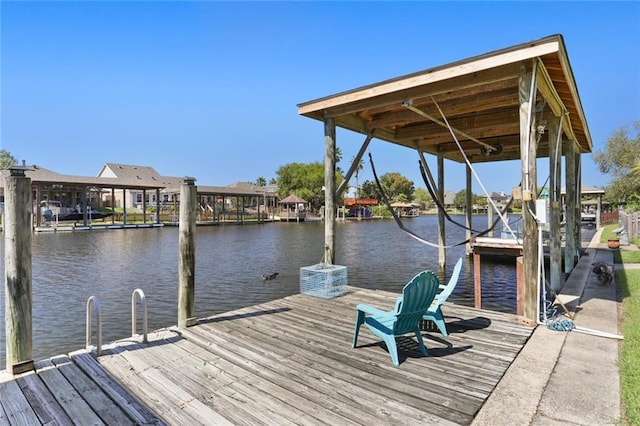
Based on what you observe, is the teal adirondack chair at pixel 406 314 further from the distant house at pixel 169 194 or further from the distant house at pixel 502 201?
the distant house at pixel 169 194

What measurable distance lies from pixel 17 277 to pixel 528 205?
5.06 m

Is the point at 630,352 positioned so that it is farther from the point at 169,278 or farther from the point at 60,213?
the point at 60,213

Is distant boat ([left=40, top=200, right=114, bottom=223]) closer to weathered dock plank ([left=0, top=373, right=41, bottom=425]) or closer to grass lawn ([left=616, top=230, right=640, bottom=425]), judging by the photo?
weathered dock plank ([left=0, top=373, right=41, bottom=425])

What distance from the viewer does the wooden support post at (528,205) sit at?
12.9 ft

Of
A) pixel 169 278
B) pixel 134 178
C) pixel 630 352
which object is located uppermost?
pixel 134 178

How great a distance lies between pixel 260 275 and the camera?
36.1 ft

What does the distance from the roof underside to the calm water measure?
12.3 ft

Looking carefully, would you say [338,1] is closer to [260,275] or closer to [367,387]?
[260,275]

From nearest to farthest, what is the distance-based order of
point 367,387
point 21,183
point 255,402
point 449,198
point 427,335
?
point 255,402, point 367,387, point 21,183, point 427,335, point 449,198

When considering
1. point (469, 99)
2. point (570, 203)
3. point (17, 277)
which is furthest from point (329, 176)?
point (570, 203)

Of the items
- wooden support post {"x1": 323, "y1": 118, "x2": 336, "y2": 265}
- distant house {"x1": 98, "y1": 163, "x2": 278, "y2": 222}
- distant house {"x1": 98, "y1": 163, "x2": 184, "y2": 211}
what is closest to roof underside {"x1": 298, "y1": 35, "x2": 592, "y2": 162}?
wooden support post {"x1": 323, "y1": 118, "x2": 336, "y2": 265}

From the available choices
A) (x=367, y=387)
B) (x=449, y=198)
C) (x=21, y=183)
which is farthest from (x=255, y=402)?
(x=449, y=198)

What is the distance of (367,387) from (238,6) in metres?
8.98

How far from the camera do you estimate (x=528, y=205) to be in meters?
3.93
